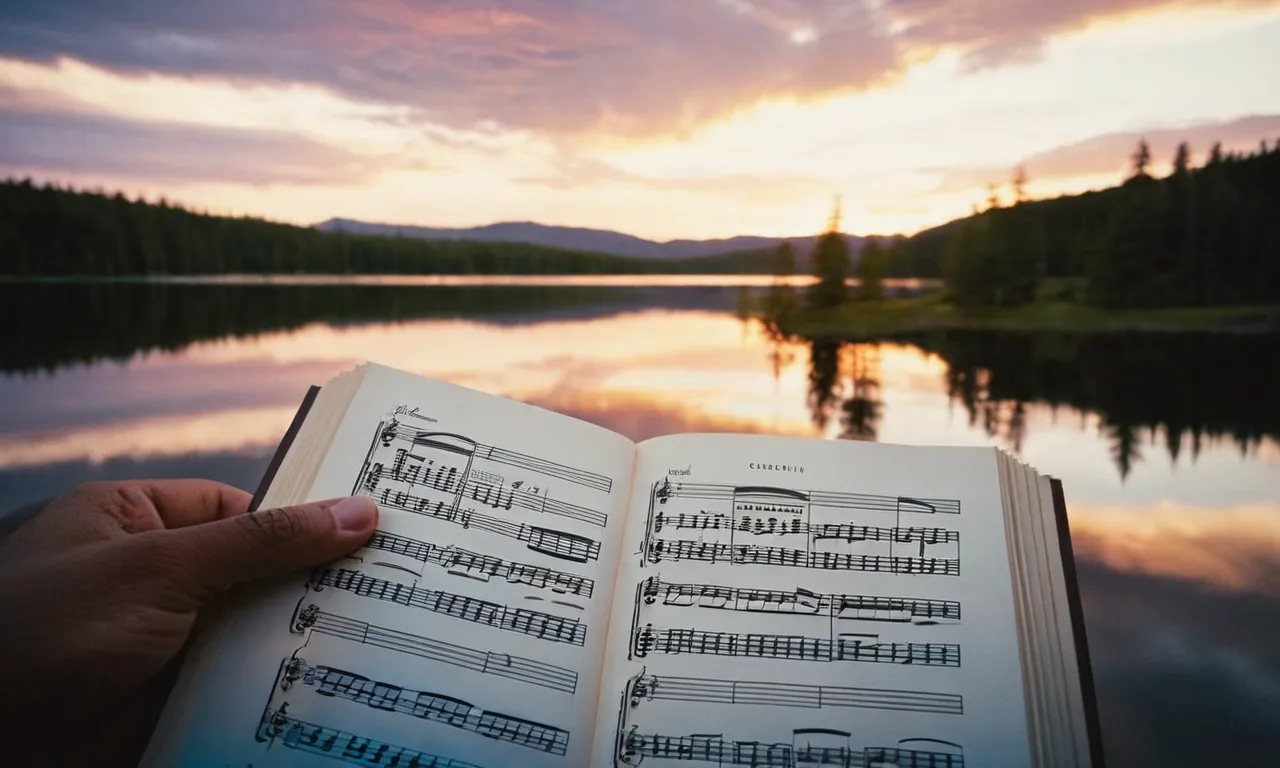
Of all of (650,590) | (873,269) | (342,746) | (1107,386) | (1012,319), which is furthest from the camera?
(873,269)

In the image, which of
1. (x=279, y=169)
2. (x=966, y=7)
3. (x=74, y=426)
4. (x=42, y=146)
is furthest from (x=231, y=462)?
(x=966, y=7)

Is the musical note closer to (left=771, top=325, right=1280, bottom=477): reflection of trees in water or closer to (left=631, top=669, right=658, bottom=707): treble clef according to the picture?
(left=631, top=669, right=658, bottom=707): treble clef

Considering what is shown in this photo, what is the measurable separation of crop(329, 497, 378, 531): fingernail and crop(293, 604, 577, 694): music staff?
0.07 metres

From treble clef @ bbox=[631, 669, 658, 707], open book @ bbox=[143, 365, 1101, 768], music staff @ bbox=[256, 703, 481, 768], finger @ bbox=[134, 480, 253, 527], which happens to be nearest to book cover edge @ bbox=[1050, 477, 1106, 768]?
open book @ bbox=[143, 365, 1101, 768]

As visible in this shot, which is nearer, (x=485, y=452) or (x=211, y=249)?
(x=485, y=452)

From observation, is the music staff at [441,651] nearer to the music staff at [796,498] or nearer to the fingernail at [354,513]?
the fingernail at [354,513]

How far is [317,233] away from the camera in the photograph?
8.32ft

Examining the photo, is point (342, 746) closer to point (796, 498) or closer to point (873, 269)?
point (796, 498)

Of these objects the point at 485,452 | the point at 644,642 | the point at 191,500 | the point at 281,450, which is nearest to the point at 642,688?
the point at 644,642

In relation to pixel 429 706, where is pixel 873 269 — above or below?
above

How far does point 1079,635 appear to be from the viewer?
1.77 feet

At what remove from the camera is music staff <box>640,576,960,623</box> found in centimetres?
58

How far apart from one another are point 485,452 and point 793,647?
1.02ft

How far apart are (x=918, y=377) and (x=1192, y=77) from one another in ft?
2.83
